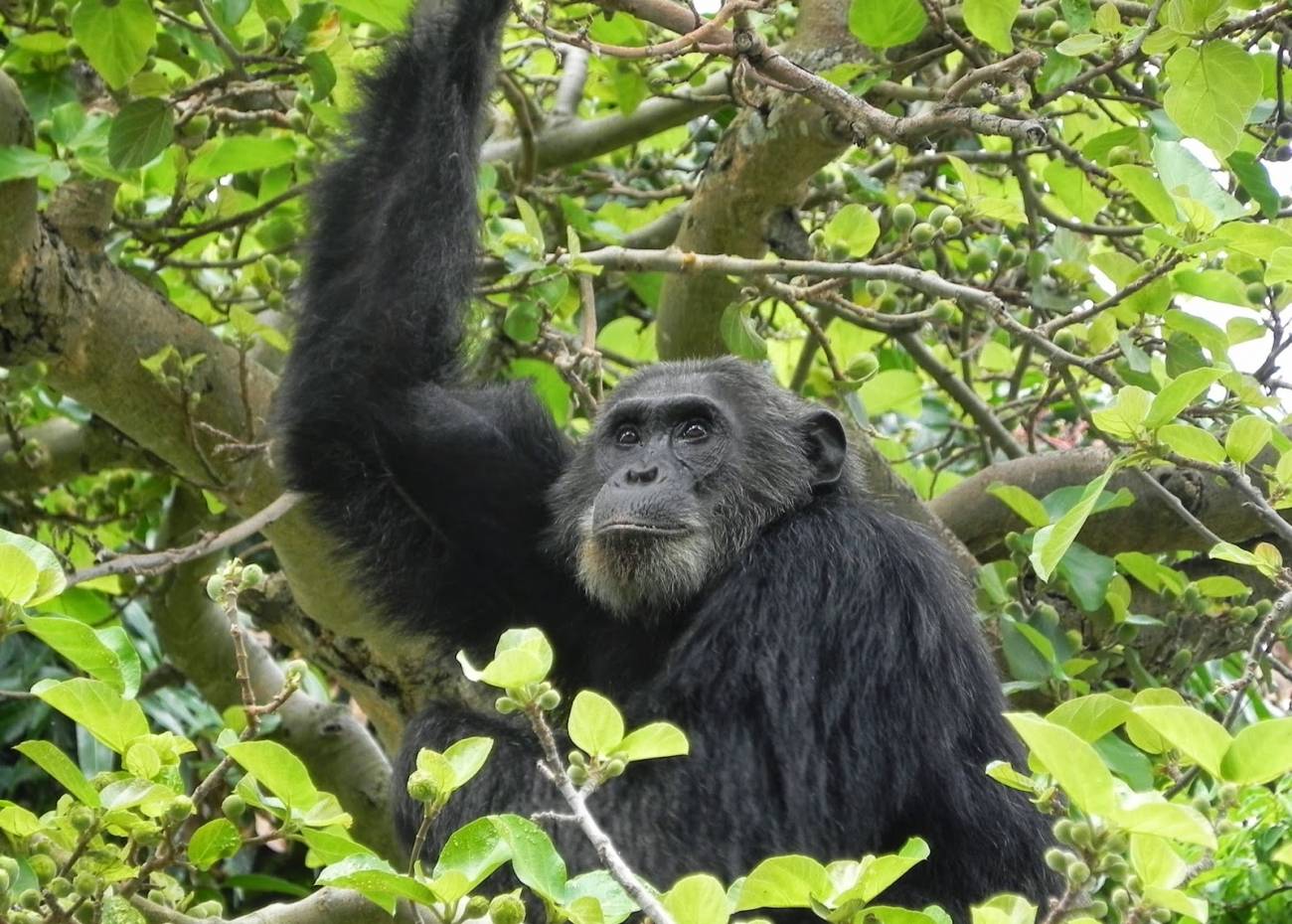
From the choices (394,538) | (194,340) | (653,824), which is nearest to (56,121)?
(194,340)

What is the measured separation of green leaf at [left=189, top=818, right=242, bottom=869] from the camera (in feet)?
11.2

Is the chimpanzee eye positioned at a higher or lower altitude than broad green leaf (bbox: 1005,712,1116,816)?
higher

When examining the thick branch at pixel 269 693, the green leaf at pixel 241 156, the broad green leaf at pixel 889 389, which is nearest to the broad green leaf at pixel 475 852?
the green leaf at pixel 241 156

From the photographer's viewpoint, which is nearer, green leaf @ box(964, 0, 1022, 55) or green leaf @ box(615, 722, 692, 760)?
green leaf @ box(615, 722, 692, 760)

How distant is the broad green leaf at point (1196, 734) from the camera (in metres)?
2.52

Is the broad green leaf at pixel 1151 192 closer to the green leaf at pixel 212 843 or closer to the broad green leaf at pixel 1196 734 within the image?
the broad green leaf at pixel 1196 734

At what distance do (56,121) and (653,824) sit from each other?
3.04 meters

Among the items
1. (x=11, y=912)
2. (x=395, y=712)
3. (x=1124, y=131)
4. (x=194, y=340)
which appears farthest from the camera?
(x=395, y=712)

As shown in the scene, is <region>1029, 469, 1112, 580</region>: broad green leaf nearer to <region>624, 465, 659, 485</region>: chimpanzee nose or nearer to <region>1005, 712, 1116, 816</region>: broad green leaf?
<region>1005, 712, 1116, 816</region>: broad green leaf

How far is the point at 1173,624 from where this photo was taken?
6.19 metres

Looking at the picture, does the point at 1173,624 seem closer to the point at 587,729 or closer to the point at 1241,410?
the point at 1241,410

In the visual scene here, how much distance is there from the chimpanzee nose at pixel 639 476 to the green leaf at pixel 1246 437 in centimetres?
194

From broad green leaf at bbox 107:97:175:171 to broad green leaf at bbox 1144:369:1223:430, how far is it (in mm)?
3184

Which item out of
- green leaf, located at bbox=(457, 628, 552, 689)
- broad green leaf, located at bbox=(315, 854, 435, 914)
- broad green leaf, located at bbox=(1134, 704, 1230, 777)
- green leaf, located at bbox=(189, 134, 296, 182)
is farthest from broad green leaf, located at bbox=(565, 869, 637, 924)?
green leaf, located at bbox=(189, 134, 296, 182)
